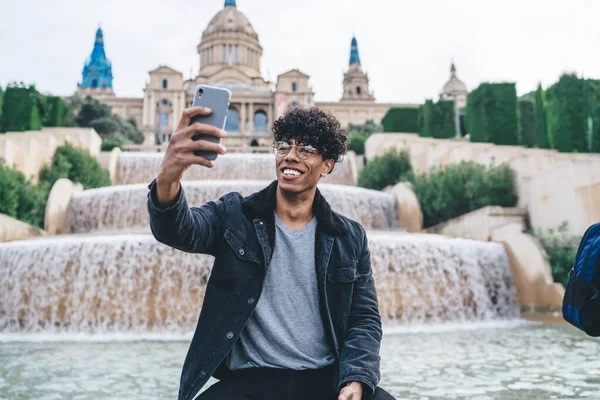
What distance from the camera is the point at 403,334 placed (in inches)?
274

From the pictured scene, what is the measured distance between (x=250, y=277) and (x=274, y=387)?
15.7 inches

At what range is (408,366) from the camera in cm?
487

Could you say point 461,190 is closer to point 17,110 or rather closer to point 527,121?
point 527,121

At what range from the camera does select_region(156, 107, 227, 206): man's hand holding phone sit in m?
1.64

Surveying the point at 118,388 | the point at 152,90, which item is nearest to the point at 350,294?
the point at 118,388

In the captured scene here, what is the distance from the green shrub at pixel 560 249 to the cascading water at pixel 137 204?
440cm

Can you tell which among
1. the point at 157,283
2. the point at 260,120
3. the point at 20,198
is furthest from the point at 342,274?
the point at 260,120

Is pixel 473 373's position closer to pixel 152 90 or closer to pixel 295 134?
pixel 295 134

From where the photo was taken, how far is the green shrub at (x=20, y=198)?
459 inches

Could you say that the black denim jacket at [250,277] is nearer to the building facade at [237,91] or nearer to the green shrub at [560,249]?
the green shrub at [560,249]

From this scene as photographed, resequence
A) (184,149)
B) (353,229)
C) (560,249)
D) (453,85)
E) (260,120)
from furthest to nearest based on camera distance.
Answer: (453,85)
(260,120)
(560,249)
(353,229)
(184,149)

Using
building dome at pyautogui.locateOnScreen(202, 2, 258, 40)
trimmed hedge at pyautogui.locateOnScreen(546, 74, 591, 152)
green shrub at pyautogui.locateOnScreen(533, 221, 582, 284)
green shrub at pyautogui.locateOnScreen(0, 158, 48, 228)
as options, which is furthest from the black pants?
building dome at pyautogui.locateOnScreen(202, 2, 258, 40)

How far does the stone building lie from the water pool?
4304cm

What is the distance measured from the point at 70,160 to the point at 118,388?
44.0 ft
